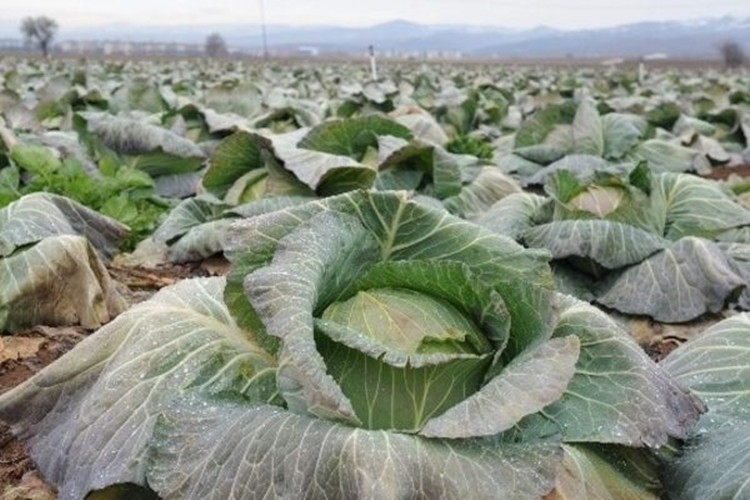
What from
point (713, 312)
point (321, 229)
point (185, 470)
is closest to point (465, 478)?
point (185, 470)

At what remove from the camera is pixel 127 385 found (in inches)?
94.4

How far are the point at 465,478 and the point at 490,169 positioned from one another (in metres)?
4.61

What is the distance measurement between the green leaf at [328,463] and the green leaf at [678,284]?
97.2 inches

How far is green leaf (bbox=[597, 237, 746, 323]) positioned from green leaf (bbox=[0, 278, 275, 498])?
2406mm

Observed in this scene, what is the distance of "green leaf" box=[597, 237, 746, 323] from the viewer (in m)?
4.40

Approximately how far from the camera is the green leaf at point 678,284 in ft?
14.4

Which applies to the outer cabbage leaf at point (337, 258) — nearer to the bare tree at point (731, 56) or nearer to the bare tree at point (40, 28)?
the bare tree at point (731, 56)

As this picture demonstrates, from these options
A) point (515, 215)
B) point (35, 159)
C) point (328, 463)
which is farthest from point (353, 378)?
point (35, 159)

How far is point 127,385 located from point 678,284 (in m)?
2.84

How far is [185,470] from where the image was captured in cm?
208

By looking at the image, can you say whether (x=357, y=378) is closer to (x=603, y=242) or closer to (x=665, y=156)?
(x=603, y=242)

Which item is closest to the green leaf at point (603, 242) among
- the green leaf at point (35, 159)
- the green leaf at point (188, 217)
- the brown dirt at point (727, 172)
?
the green leaf at point (188, 217)

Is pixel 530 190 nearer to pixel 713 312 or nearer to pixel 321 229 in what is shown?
pixel 713 312

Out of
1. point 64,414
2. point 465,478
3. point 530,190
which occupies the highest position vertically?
point 465,478
